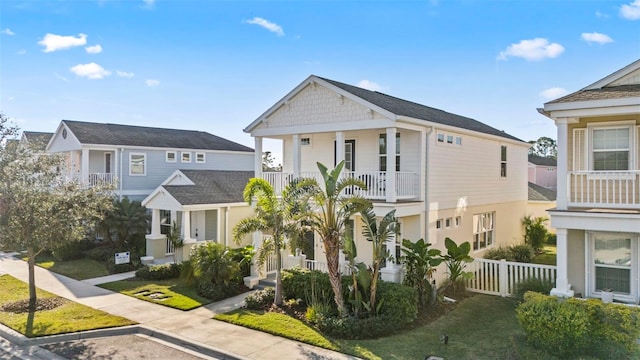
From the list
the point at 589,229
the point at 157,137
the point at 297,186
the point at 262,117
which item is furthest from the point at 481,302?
the point at 157,137

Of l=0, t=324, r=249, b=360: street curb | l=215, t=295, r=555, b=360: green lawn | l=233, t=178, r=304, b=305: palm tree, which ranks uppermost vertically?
l=233, t=178, r=304, b=305: palm tree

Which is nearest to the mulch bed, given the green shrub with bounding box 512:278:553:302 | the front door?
the front door

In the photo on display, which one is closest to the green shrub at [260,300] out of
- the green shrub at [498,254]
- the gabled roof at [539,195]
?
the green shrub at [498,254]

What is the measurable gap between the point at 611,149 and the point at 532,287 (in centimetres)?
469

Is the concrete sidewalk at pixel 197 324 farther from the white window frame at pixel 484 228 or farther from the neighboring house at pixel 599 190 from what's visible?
the white window frame at pixel 484 228

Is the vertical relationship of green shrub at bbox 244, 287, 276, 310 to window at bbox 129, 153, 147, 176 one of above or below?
below

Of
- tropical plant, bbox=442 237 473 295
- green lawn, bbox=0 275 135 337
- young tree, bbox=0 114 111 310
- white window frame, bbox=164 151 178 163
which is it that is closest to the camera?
green lawn, bbox=0 275 135 337

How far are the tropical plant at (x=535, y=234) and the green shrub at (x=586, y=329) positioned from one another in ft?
46.2

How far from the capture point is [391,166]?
13.7 metres

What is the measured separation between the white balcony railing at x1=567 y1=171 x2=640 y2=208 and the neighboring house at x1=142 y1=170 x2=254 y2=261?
14675 mm

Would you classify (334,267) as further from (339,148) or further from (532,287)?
(532,287)

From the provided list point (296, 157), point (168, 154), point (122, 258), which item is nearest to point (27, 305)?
point (122, 258)

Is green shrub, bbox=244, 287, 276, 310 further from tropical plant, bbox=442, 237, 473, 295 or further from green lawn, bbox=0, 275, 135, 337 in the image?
tropical plant, bbox=442, 237, 473, 295

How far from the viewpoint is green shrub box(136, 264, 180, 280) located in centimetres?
1681
